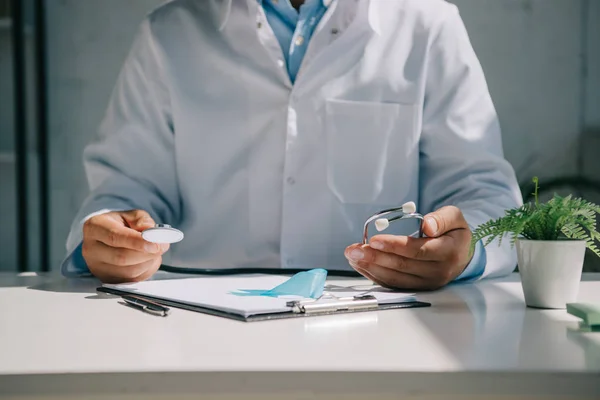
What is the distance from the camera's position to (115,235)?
1137mm

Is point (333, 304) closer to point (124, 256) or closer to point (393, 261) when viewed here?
point (393, 261)

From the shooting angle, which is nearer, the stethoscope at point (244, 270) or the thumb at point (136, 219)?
the stethoscope at point (244, 270)

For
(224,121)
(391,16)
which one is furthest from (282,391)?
(391,16)

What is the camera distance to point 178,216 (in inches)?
67.9

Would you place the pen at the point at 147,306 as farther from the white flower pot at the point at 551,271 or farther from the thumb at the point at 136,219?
the white flower pot at the point at 551,271

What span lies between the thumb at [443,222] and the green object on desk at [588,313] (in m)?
0.28

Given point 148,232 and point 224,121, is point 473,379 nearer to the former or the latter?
point 148,232

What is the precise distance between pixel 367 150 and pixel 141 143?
0.51 m

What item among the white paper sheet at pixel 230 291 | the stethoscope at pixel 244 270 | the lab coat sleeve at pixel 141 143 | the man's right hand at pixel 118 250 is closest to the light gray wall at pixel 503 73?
the lab coat sleeve at pixel 141 143

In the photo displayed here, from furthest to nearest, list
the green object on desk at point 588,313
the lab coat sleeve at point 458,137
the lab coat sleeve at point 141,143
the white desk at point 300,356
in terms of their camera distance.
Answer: the lab coat sleeve at point 141,143
the lab coat sleeve at point 458,137
the green object on desk at point 588,313
the white desk at point 300,356

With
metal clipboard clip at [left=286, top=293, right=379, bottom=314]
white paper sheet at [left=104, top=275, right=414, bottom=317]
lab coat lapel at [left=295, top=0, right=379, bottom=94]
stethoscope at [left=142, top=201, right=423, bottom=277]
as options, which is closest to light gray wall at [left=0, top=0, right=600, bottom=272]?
lab coat lapel at [left=295, top=0, right=379, bottom=94]

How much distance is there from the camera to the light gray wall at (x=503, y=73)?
330cm

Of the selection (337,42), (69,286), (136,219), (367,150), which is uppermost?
(337,42)

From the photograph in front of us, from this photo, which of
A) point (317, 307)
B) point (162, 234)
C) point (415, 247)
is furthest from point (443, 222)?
point (162, 234)
